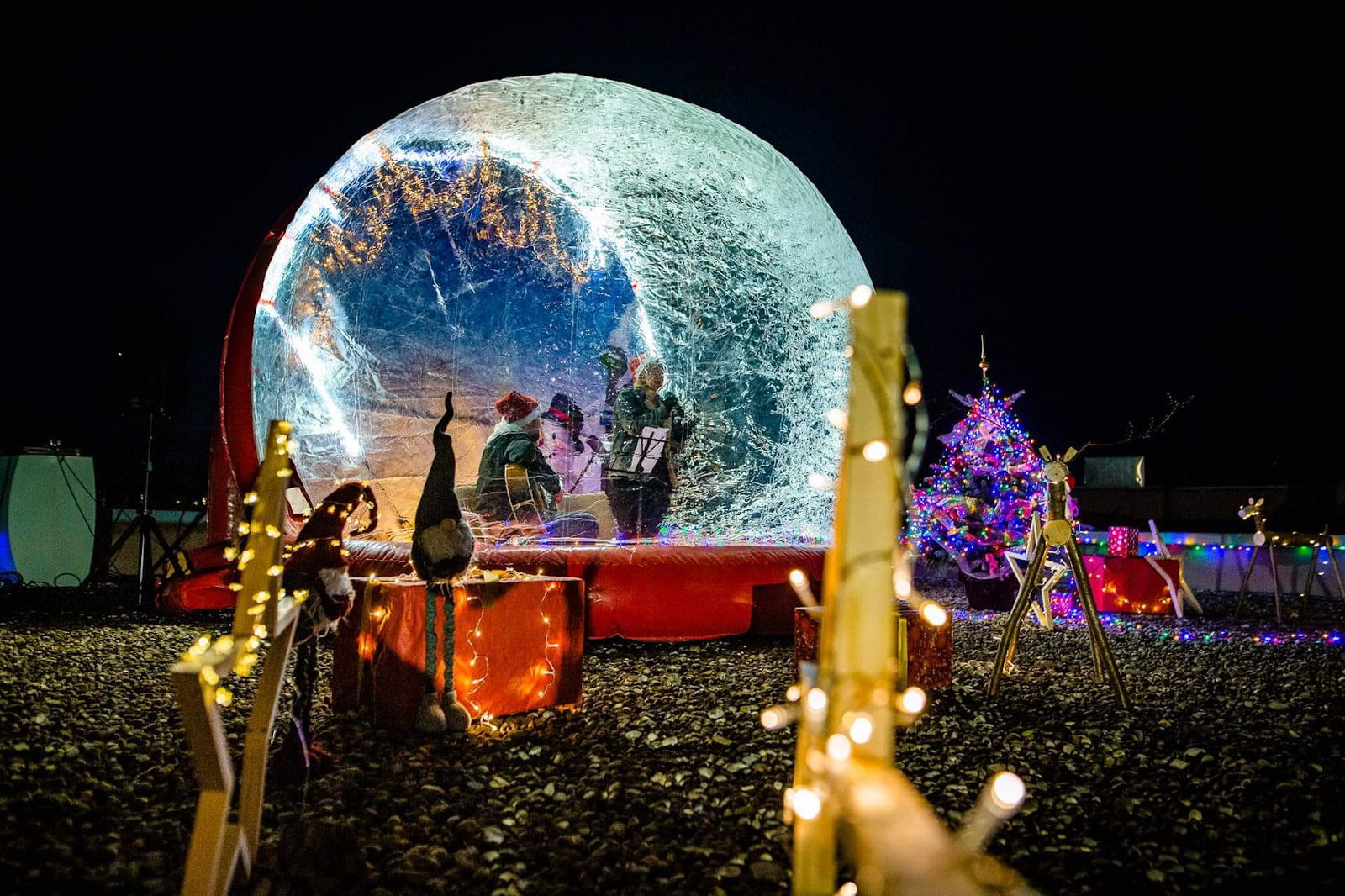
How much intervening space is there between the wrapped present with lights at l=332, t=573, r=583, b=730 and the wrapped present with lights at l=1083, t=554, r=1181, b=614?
7386 millimetres

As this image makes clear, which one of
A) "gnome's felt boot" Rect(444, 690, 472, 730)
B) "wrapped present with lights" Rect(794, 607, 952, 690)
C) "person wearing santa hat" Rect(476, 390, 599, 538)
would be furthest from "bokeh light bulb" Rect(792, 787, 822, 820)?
"person wearing santa hat" Rect(476, 390, 599, 538)

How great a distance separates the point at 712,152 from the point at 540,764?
555cm

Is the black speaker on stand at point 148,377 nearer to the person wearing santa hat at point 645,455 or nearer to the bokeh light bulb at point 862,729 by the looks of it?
the person wearing santa hat at point 645,455

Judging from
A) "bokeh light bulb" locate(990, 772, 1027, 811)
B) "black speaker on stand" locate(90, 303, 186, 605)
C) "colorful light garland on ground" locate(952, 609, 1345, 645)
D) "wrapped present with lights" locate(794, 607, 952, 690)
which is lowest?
"colorful light garland on ground" locate(952, 609, 1345, 645)

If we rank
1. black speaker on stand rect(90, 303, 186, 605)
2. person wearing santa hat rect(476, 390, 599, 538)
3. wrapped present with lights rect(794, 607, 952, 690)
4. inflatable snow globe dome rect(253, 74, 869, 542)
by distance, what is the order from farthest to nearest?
black speaker on stand rect(90, 303, 186, 605) → inflatable snow globe dome rect(253, 74, 869, 542) → person wearing santa hat rect(476, 390, 599, 538) → wrapped present with lights rect(794, 607, 952, 690)

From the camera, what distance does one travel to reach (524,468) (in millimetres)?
6785

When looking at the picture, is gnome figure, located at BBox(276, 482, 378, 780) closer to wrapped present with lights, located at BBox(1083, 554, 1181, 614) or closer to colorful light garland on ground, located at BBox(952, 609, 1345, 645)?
colorful light garland on ground, located at BBox(952, 609, 1345, 645)

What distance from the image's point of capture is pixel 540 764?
345 centimetres

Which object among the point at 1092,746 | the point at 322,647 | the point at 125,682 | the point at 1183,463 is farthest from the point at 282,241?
the point at 1183,463

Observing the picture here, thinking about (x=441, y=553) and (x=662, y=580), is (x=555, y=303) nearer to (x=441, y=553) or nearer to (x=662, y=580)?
(x=662, y=580)

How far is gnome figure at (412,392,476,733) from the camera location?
154 inches

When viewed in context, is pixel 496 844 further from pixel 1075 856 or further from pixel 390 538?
pixel 390 538

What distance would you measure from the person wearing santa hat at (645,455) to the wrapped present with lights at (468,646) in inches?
99.0

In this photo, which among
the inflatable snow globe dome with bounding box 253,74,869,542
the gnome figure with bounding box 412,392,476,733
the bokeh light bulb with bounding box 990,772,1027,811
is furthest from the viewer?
the inflatable snow globe dome with bounding box 253,74,869,542
